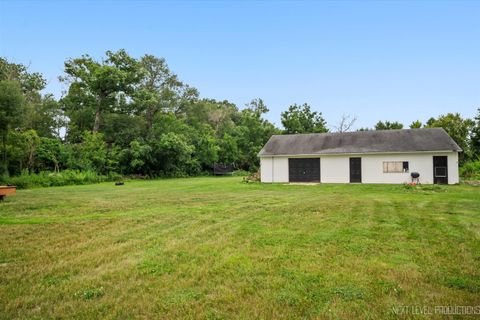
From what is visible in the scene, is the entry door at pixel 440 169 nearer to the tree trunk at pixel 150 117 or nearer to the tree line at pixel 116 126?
the tree line at pixel 116 126

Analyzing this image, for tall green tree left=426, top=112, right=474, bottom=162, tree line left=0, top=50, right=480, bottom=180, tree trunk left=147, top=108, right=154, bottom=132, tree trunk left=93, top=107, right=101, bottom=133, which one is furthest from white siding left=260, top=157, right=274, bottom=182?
tall green tree left=426, top=112, right=474, bottom=162

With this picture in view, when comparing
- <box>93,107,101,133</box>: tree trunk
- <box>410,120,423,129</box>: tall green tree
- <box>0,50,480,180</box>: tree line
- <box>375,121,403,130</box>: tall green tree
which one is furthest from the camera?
<box>375,121,403,130</box>: tall green tree

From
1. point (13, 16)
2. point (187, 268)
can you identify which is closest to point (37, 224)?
point (187, 268)

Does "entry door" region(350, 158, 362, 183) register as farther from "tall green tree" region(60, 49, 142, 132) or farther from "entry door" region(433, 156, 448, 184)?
"tall green tree" region(60, 49, 142, 132)

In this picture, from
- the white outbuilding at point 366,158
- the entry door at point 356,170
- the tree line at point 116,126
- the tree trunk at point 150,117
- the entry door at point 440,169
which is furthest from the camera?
the tree trunk at point 150,117

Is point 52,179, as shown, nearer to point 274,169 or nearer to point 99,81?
point 99,81

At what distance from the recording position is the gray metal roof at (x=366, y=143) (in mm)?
19594

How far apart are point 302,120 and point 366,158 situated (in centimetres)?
2104

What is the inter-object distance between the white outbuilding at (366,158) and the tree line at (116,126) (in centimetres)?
1082

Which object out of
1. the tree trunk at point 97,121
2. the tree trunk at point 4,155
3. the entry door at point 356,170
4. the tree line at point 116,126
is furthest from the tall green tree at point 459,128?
the tree trunk at point 4,155

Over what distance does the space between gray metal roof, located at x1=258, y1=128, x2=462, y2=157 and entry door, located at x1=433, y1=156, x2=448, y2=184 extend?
26.8 inches

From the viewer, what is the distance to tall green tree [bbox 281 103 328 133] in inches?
1558

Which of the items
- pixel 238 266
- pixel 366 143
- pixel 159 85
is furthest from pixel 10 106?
pixel 366 143

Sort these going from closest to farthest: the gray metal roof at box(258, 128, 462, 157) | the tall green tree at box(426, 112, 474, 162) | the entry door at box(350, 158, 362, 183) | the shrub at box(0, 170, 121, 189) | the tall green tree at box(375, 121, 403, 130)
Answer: the shrub at box(0, 170, 121, 189) < the gray metal roof at box(258, 128, 462, 157) < the entry door at box(350, 158, 362, 183) < the tall green tree at box(426, 112, 474, 162) < the tall green tree at box(375, 121, 403, 130)
